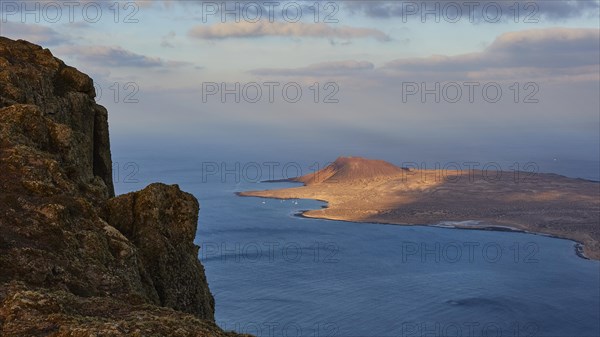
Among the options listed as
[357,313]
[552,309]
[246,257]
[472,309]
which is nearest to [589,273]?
[552,309]

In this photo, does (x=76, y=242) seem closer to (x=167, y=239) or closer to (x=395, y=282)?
(x=167, y=239)

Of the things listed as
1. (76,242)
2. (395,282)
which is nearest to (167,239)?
(76,242)

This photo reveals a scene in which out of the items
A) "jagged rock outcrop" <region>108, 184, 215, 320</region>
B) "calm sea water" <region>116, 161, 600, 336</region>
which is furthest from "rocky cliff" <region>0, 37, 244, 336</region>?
"calm sea water" <region>116, 161, 600, 336</region>

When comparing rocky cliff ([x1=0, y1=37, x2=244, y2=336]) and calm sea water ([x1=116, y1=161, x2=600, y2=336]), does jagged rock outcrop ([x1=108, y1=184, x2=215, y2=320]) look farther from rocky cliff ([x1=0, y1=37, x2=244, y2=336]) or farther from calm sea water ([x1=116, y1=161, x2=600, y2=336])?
calm sea water ([x1=116, y1=161, x2=600, y2=336])

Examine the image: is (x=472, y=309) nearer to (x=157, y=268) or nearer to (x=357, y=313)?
(x=357, y=313)

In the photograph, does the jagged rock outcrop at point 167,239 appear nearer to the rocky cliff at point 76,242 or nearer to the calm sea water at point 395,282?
the rocky cliff at point 76,242

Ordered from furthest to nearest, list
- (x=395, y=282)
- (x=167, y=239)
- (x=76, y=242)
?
(x=395, y=282), (x=167, y=239), (x=76, y=242)

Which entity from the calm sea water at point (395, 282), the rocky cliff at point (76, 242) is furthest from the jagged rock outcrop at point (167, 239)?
the calm sea water at point (395, 282)
